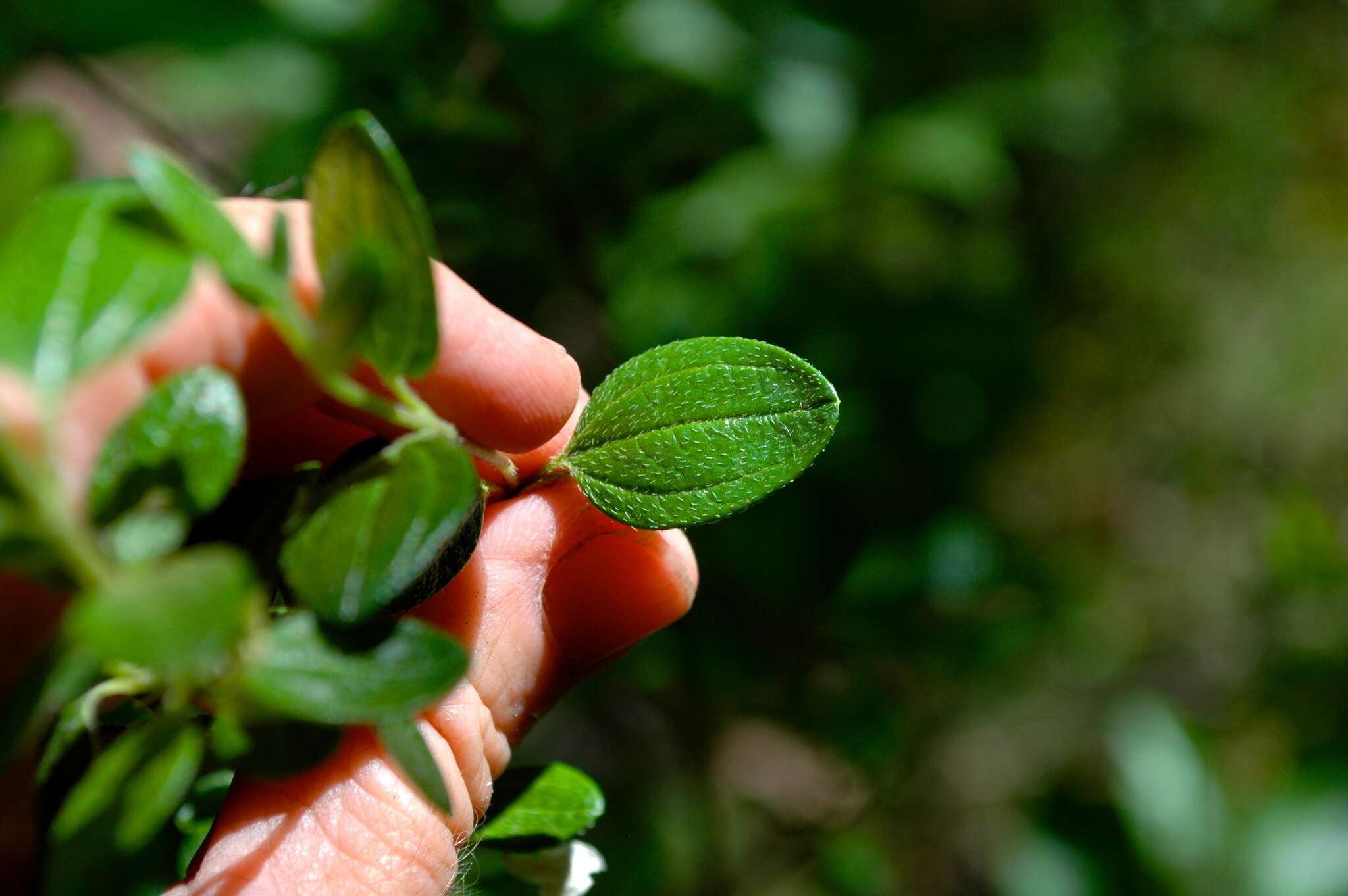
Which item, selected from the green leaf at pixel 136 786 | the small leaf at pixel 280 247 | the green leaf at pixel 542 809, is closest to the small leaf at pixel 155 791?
the green leaf at pixel 136 786

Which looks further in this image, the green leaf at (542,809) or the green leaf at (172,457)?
the green leaf at (542,809)

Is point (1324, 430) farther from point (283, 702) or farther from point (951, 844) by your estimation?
point (283, 702)

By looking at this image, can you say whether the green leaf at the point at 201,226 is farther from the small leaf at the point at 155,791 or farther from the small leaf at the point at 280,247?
the small leaf at the point at 155,791

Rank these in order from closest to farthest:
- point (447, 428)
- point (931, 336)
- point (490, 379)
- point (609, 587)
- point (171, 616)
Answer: point (171, 616)
point (447, 428)
point (490, 379)
point (609, 587)
point (931, 336)

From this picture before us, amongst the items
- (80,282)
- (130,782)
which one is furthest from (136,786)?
(80,282)

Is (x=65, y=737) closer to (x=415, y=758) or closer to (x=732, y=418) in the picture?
(x=415, y=758)

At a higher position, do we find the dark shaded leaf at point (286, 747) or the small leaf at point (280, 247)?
the small leaf at point (280, 247)
